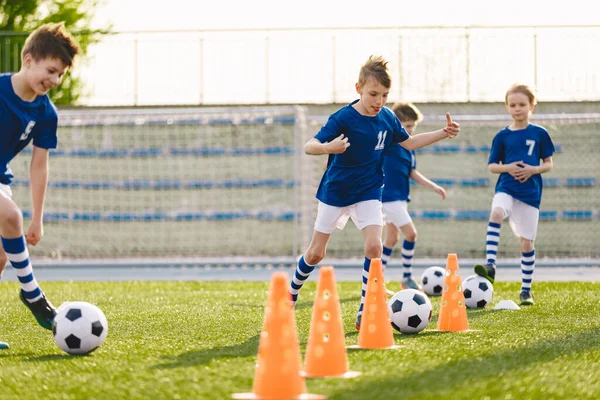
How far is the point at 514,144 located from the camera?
8016 mm

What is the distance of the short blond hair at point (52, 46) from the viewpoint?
4980 mm

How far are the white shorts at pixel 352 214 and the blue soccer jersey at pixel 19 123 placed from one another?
5.89ft

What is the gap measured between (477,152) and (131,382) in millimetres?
13472

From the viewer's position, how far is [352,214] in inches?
242

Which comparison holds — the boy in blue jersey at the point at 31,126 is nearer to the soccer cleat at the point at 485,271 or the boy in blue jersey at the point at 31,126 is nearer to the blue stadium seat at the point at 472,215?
the soccer cleat at the point at 485,271

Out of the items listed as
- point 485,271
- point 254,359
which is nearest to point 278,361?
point 254,359

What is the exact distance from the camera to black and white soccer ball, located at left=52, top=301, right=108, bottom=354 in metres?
4.69

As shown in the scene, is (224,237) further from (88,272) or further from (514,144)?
(514,144)

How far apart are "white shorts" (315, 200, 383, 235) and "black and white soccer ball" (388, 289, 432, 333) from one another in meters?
0.59

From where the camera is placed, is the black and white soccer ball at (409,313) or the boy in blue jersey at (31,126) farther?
the black and white soccer ball at (409,313)

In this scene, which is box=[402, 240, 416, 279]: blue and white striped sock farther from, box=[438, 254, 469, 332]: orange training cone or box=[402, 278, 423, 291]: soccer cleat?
box=[438, 254, 469, 332]: orange training cone

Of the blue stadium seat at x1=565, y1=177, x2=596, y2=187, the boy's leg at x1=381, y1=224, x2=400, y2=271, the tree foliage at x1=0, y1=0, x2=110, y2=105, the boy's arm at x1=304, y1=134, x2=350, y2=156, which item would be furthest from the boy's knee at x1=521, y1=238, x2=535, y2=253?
the tree foliage at x1=0, y1=0, x2=110, y2=105

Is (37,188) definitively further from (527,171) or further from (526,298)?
(526,298)

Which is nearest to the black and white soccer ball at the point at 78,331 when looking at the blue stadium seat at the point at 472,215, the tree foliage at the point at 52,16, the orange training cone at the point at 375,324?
the orange training cone at the point at 375,324
